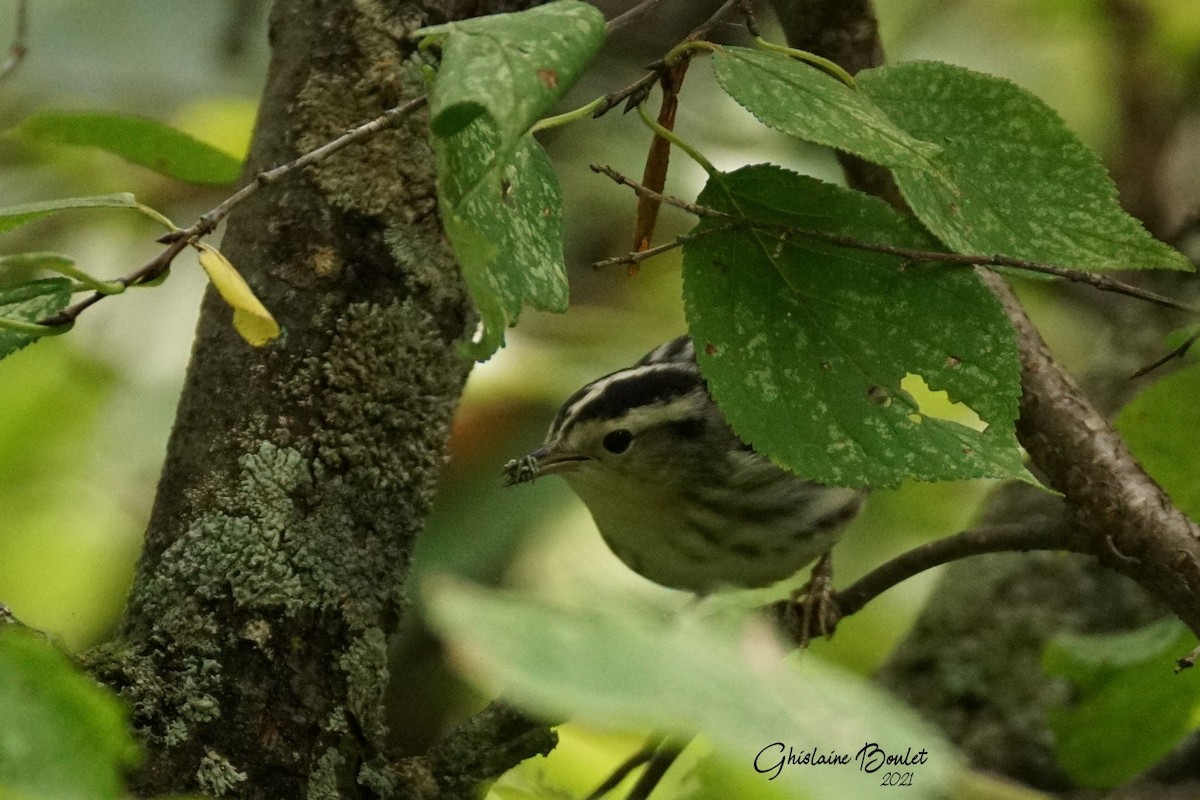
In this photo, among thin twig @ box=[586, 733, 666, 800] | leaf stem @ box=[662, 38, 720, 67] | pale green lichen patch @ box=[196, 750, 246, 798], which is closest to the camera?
leaf stem @ box=[662, 38, 720, 67]

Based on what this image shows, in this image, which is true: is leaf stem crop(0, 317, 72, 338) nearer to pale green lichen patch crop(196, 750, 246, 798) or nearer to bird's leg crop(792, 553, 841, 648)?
pale green lichen patch crop(196, 750, 246, 798)

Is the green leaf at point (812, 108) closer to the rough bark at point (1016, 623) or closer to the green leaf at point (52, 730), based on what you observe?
the green leaf at point (52, 730)

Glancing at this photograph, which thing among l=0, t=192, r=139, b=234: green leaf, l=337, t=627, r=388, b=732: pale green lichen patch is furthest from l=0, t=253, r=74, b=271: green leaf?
l=337, t=627, r=388, b=732: pale green lichen patch

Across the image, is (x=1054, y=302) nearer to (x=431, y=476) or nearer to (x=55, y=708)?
(x=431, y=476)

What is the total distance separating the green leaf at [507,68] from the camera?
734 mm

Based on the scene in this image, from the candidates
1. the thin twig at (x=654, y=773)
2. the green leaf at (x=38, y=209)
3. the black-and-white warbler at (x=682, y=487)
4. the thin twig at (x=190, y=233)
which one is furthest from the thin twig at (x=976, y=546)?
the green leaf at (x=38, y=209)

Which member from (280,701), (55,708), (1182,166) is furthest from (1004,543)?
(1182,166)

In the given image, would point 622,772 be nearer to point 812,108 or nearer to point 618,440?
point 618,440

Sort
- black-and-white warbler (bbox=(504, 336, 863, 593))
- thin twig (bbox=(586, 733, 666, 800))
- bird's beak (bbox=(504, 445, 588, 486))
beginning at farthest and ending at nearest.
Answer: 1. black-and-white warbler (bbox=(504, 336, 863, 593))
2. bird's beak (bbox=(504, 445, 588, 486))
3. thin twig (bbox=(586, 733, 666, 800))

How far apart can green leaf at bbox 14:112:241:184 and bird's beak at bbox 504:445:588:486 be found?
85 cm

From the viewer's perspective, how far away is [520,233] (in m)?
0.96

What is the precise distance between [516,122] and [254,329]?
319 millimetres

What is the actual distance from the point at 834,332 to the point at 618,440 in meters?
1.35

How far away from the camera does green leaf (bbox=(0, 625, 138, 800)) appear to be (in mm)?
506
